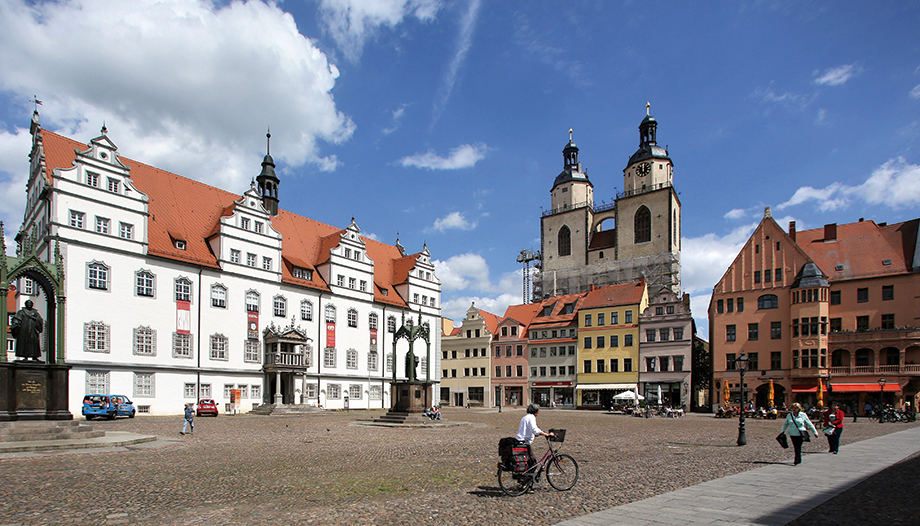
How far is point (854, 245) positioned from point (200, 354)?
56.5 m

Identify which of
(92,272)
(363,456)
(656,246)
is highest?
(656,246)

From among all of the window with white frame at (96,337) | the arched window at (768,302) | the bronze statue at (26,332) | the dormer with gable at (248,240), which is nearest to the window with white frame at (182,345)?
the window with white frame at (96,337)

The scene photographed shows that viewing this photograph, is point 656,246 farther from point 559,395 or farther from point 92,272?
point 92,272

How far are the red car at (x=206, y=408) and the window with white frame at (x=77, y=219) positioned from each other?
13847mm

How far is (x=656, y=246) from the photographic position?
82250mm

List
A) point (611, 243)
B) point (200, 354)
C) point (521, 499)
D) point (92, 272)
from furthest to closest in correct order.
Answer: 1. point (611, 243)
2. point (200, 354)
3. point (92, 272)
4. point (521, 499)

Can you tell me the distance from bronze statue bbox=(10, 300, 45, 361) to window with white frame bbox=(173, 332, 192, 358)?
23.7 meters

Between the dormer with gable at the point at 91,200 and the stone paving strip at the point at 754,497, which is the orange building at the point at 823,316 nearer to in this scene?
the stone paving strip at the point at 754,497

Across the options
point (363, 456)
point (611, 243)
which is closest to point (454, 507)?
point (363, 456)

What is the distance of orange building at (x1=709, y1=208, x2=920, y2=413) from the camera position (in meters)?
47.6

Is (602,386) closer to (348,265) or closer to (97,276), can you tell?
(348,265)

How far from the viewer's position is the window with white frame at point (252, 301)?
47.6 m

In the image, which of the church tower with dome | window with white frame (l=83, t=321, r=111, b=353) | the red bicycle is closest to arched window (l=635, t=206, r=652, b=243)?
the church tower with dome

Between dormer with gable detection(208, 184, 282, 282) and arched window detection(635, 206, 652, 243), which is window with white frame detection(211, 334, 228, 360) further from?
arched window detection(635, 206, 652, 243)
